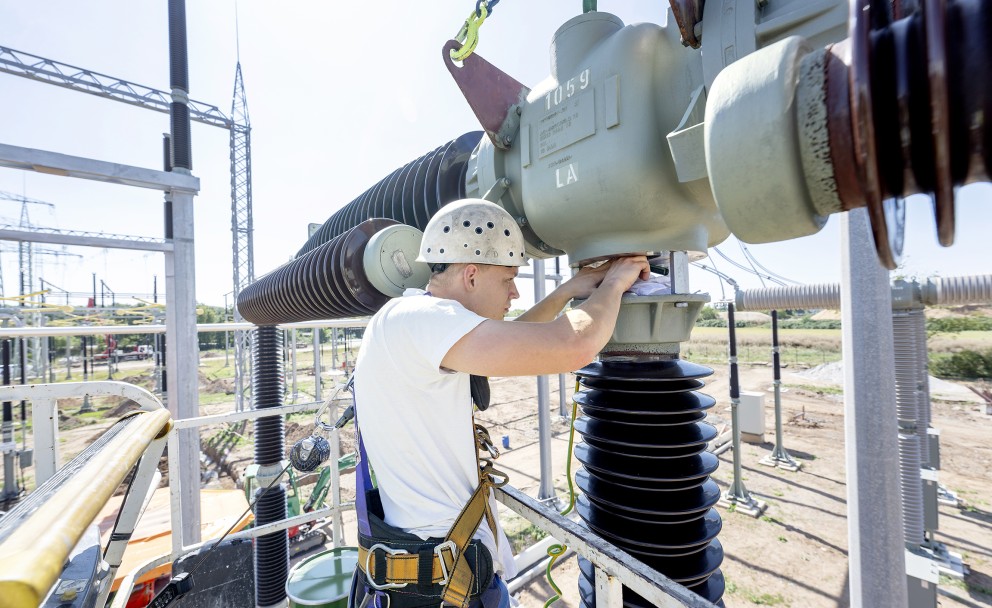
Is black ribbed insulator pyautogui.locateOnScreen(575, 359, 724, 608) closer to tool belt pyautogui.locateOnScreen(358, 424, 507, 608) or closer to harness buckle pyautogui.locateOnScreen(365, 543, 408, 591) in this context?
tool belt pyautogui.locateOnScreen(358, 424, 507, 608)

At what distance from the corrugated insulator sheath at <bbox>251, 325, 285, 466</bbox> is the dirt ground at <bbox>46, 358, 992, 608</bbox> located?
6.83ft

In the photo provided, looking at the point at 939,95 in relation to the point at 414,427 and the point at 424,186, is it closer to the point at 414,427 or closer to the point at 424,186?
the point at 414,427

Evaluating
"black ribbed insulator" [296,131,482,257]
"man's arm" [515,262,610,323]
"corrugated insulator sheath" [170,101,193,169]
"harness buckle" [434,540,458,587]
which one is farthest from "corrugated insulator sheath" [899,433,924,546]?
"corrugated insulator sheath" [170,101,193,169]

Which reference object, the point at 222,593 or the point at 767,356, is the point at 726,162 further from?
the point at 767,356

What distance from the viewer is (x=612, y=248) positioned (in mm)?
1189

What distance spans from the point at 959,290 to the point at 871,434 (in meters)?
2.61

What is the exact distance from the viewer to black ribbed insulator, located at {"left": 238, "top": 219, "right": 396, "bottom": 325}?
64.6 inches

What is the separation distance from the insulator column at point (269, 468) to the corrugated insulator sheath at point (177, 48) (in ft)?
6.30

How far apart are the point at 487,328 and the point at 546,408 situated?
388 centimetres

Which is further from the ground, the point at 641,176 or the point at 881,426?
the point at 641,176

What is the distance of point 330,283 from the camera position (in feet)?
6.02

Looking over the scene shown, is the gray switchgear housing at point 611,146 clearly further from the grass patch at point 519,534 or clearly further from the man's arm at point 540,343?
the grass patch at point 519,534

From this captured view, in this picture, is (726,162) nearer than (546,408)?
Yes

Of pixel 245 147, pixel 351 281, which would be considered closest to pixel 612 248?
pixel 351 281
